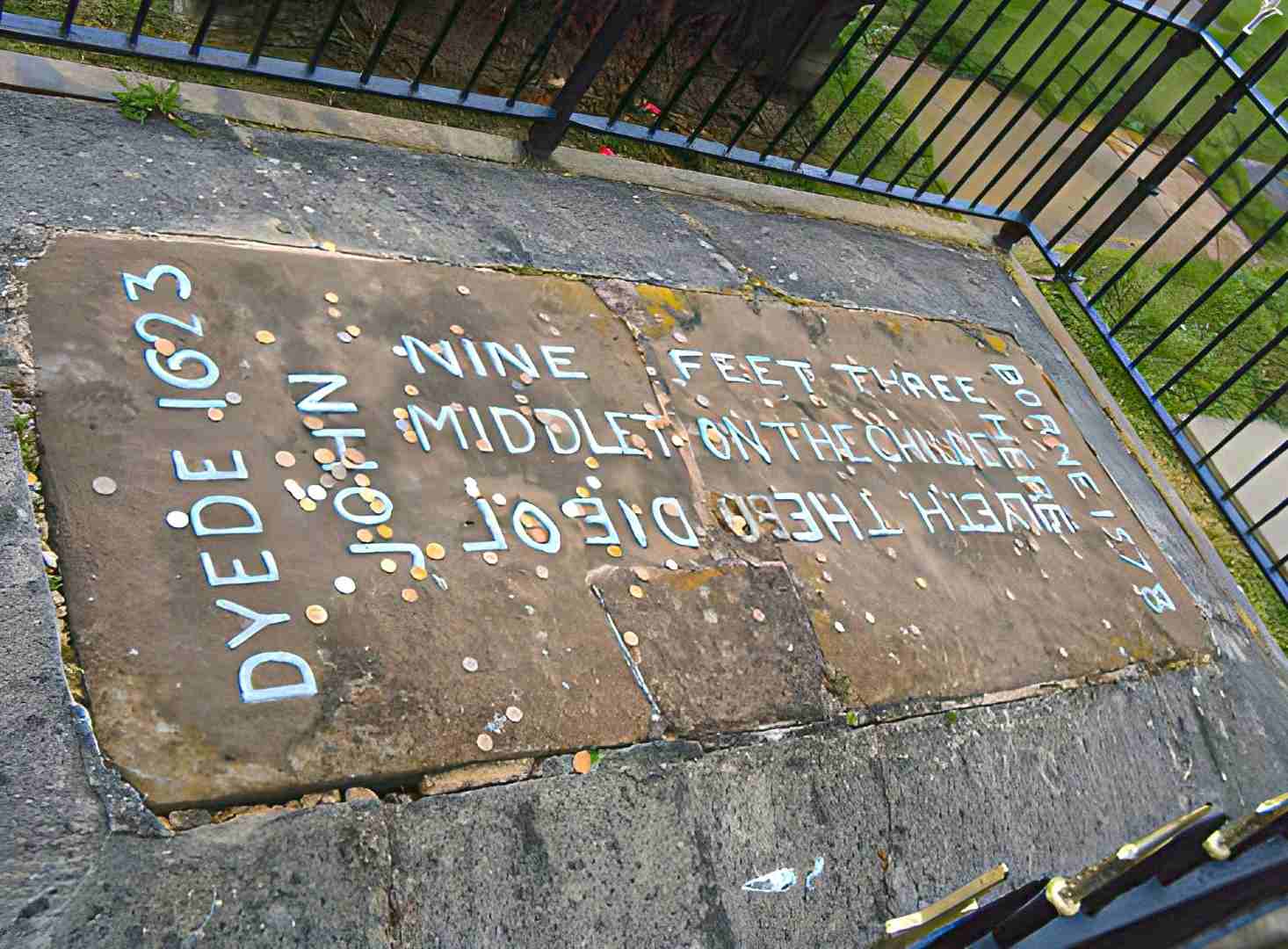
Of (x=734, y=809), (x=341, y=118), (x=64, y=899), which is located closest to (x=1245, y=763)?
(x=734, y=809)

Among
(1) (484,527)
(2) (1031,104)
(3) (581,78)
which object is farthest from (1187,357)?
(1) (484,527)

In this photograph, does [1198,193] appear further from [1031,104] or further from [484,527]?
[484,527]

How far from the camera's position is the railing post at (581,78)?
298 centimetres

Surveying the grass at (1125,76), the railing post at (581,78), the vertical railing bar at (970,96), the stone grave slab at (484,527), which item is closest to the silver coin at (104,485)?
the stone grave slab at (484,527)

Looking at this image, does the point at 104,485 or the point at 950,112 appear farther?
the point at 950,112

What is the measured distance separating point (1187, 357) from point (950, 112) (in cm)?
207

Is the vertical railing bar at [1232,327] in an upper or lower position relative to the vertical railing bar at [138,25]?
upper

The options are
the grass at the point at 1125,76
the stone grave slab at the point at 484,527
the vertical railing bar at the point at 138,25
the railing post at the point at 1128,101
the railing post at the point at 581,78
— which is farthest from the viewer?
the grass at the point at 1125,76

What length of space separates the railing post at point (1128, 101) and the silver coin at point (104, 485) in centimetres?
355

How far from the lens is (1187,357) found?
5215mm

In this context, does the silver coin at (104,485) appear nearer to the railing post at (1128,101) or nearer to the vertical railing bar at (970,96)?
the vertical railing bar at (970,96)

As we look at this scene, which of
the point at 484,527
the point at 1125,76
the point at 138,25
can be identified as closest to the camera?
the point at 484,527

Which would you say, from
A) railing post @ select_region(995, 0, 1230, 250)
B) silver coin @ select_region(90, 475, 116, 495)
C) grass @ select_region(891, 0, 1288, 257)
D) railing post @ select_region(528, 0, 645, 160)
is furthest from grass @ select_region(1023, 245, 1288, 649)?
silver coin @ select_region(90, 475, 116, 495)

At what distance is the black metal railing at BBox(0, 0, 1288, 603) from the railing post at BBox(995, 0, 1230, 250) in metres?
0.01
